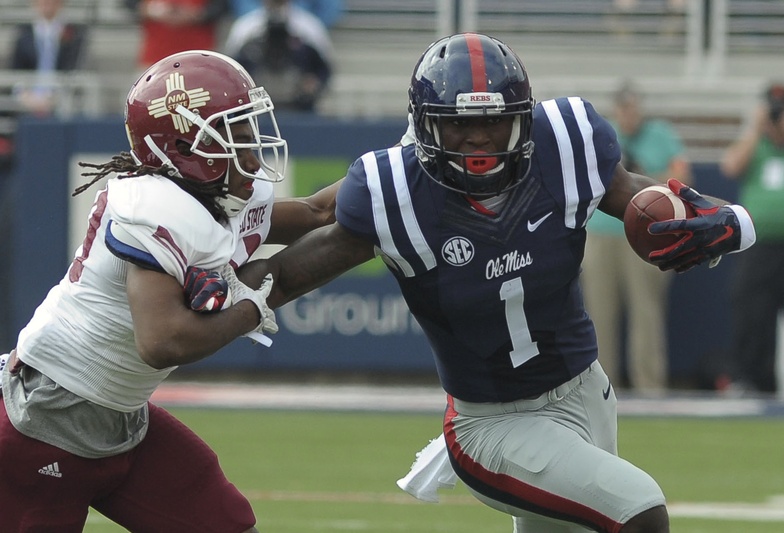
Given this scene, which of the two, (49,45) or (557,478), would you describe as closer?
(557,478)

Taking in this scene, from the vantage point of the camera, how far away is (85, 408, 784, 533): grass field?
5.63m

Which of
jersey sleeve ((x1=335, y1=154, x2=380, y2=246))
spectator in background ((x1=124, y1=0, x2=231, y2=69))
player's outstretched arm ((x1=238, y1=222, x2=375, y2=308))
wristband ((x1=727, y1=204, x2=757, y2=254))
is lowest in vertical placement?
player's outstretched arm ((x1=238, y1=222, x2=375, y2=308))

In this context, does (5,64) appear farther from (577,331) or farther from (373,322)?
(577,331)

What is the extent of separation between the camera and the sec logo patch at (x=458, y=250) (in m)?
3.46

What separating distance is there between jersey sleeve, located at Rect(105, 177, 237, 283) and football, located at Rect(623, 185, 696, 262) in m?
0.99

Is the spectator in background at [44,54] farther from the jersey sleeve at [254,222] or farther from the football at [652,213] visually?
the football at [652,213]

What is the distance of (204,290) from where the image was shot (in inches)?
128

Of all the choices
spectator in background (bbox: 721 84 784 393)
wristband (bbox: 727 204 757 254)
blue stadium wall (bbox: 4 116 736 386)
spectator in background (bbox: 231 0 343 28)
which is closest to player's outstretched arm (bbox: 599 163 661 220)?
wristband (bbox: 727 204 757 254)

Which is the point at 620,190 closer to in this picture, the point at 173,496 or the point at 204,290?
the point at 204,290

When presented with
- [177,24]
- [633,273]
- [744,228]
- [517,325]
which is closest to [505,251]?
[517,325]

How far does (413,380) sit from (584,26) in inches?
140

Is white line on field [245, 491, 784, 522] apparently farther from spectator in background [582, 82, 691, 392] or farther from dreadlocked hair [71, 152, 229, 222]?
spectator in background [582, 82, 691, 392]

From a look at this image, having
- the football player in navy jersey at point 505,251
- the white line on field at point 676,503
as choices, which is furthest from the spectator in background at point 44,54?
the football player in navy jersey at point 505,251

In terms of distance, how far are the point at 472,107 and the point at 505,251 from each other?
1.18ft
